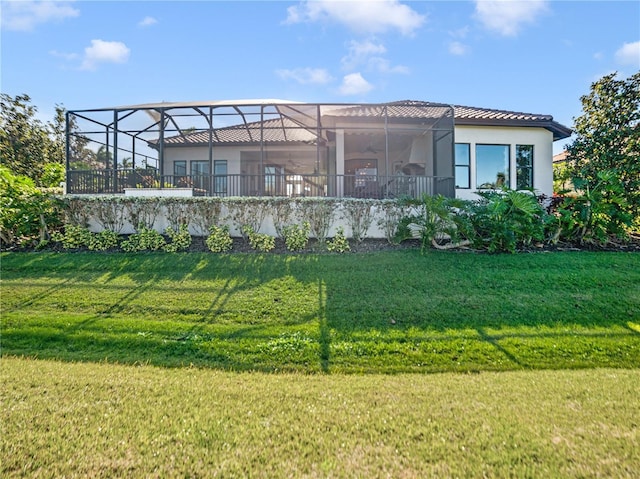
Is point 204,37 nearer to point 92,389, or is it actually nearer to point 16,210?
point 16,210

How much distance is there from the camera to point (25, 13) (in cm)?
777

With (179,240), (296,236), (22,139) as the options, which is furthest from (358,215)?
(22,139)

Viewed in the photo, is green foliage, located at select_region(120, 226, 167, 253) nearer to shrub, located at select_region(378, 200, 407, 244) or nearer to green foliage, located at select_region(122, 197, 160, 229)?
green foliage, located at select_region(122, 197, 160, 229)

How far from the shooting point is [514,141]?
12.2m

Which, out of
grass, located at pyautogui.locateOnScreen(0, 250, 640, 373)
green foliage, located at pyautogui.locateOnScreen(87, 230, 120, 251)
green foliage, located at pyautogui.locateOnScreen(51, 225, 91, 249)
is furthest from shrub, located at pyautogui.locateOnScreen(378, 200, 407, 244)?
green foliage, located at pyautogui.locateOnScreen(51, 225, 91, 249)

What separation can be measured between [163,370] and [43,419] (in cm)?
114

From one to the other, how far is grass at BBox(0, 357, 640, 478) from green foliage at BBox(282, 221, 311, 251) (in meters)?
4.95

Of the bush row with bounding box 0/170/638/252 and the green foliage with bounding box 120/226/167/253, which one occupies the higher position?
the bush row with bounding box 0/170/638/252

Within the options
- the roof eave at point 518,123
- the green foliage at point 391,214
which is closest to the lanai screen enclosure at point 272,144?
the roof eave at point 518,123

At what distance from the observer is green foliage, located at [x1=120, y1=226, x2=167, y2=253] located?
27.7ft

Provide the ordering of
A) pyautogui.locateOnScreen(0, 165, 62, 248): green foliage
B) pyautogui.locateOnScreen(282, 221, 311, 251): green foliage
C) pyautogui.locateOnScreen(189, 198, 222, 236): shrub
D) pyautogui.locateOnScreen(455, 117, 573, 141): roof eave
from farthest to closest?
1. pyautogui.locateOnScreen(455, 117, 573, 141): roof eave
2. pyautogui.locateOnScreen(189, 198, 222, 236): shrub
3. pyautogui.locateOnScreen(0, 165, 62, 248): green foliage
4. pyautogui.locateOnScreen(282, 221, 311, 251): green foliage

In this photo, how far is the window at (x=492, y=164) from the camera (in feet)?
40.4

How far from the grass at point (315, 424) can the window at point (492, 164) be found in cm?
997

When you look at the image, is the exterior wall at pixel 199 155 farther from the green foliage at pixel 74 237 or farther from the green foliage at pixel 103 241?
the green foliage at pixel 74 237
